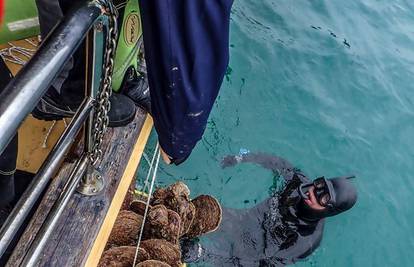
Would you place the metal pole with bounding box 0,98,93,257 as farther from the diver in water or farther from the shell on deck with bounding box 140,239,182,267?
the diver in water

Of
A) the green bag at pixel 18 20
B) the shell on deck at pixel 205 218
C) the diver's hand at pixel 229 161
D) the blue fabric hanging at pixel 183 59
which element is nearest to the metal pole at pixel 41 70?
the blue fabric hanging at pixel 183 59

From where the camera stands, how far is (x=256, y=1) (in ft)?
23.0

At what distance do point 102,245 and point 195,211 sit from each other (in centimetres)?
109

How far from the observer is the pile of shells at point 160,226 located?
236cm

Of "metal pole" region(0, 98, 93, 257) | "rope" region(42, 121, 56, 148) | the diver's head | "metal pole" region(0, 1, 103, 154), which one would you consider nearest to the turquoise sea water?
the diver's head

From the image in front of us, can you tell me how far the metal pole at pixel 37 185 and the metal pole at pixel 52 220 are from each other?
19 cm

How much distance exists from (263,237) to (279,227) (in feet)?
0.57

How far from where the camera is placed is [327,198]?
137 inches

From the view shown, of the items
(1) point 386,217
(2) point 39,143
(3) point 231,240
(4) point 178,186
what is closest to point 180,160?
(4) point 178,186

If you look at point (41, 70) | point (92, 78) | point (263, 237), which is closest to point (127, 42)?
point (92, 78)

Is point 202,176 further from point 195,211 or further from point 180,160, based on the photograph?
point 180,160

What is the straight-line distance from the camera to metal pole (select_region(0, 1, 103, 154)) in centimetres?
97

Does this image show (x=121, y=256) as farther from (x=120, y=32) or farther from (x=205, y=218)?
(x=120, y=32)

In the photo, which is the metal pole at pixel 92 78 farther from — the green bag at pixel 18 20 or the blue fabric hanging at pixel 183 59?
the green bag at pixel 18 20
